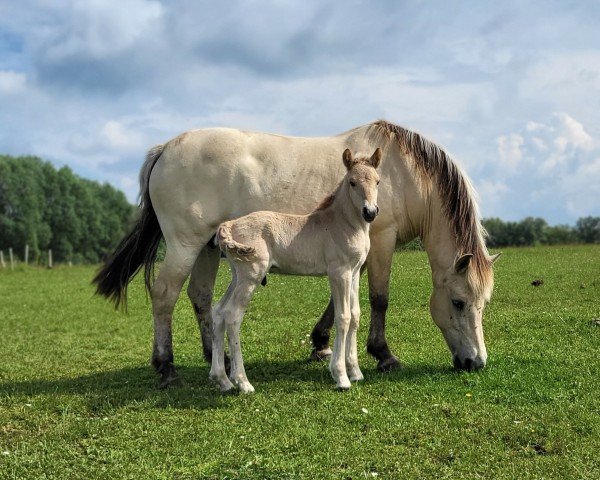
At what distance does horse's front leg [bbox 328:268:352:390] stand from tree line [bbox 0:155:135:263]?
63807 mm

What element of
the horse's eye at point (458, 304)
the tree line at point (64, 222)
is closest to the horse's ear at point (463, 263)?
the horse's eye at point (458, 304)

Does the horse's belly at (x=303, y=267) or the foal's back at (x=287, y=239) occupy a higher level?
the foal's back at (x=287, y=239)

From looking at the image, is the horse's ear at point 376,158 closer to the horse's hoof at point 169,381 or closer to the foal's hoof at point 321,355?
the foal's hoof at point 321,355

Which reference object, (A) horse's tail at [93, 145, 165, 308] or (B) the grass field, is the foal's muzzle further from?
(A) horse's tail at [93, 145, 165, 308]

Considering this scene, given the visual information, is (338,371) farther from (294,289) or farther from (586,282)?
(586,282)

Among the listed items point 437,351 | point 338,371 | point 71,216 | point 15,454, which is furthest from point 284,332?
point 71,216

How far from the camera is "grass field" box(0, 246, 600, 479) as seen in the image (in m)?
5.18

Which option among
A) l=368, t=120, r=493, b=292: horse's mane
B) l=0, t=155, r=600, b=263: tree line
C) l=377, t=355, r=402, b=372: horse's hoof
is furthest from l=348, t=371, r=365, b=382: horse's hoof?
l=0, t=155, r=600, b=263: tree line

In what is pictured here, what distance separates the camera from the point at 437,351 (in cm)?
920

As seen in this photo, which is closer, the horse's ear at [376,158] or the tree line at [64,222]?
the horse's ear at [376,158]

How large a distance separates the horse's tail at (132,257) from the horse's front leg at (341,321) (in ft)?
10.2

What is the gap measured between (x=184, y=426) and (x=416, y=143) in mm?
4491

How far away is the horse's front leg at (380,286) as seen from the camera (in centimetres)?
792

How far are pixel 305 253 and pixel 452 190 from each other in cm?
220
